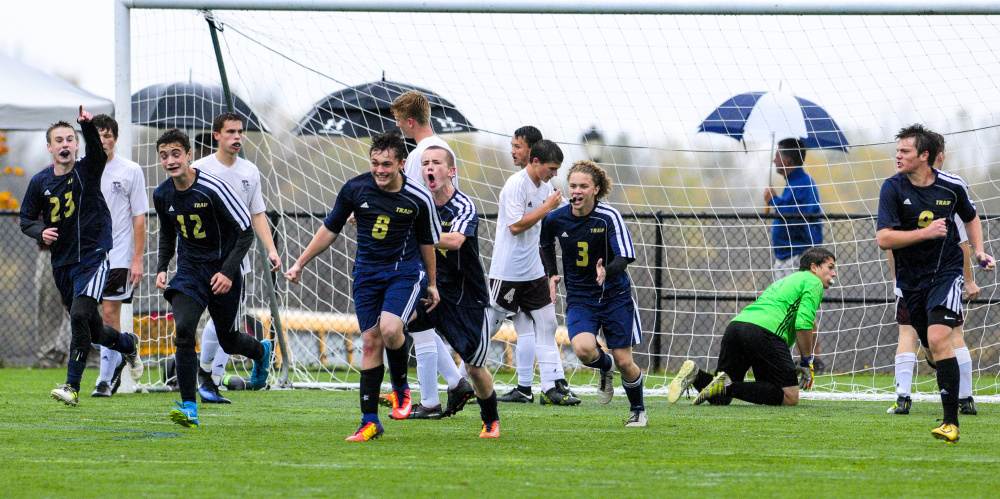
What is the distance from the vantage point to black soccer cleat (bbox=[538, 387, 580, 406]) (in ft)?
27.8

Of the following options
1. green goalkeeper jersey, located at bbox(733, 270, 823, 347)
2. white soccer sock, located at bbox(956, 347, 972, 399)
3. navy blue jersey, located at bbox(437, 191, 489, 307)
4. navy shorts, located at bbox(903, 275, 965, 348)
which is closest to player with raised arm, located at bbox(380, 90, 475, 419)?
navy blue jersey, located at bbox(437, 191, 489, 307)

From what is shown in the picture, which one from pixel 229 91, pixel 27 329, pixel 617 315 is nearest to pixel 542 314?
pixel 617 315

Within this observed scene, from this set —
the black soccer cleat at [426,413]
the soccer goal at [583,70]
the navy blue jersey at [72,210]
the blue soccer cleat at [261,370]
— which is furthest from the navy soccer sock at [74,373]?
the black soccer cleat at [426,413]

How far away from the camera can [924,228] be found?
6.29 meters

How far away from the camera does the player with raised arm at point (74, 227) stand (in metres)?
7.75

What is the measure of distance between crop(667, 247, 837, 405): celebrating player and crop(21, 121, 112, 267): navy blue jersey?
177 inches

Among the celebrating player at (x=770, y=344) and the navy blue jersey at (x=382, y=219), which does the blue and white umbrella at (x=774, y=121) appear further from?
the navy blue jersey at (x=382, y=219)

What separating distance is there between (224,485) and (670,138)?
24.5 ft

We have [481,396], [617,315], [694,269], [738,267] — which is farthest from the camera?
[738,267]

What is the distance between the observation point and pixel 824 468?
4.66 metres

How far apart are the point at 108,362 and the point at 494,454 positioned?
4890 mm

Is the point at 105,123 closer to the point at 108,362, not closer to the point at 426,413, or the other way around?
the point at 108,362

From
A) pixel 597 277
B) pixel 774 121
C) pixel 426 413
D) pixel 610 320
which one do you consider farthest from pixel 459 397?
pixel 774 121

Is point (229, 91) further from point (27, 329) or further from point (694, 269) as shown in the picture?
point (27, 329)
